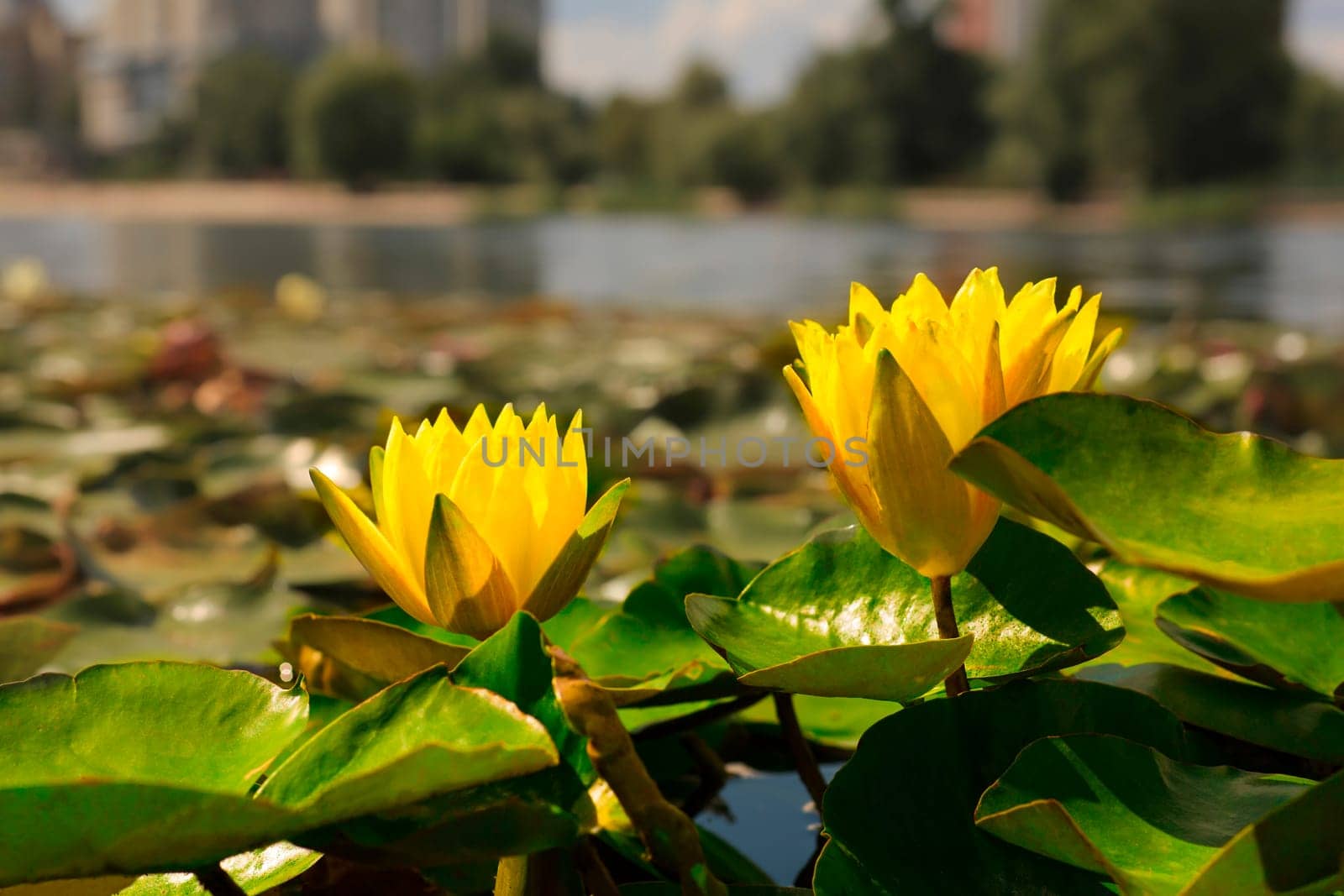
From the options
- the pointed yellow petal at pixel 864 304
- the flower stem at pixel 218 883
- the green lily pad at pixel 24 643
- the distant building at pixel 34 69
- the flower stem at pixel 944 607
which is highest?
the distant building at pixel 34 69

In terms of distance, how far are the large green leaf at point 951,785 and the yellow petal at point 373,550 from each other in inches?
3.7

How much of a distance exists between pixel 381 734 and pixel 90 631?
39 cm

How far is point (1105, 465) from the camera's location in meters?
0.19

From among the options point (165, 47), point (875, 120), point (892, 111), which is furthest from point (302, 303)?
point (165, 47)

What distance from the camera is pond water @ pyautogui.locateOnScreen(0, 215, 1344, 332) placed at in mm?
3641

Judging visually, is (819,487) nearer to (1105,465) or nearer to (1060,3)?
(1105,465)

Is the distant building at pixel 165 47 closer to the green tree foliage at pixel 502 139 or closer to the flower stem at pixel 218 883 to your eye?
the green tree foliage at pixel 502 139

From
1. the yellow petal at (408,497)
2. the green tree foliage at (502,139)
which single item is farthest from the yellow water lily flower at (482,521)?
the green tree foliage at (502,139)

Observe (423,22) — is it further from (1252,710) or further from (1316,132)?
(1252,710)

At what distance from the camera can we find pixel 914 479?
210 mm

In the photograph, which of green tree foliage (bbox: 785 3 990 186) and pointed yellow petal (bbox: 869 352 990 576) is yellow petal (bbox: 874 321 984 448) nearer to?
pointed yellow petal (bbox: 869 352 990 576)

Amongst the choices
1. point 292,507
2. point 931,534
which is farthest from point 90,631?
point 931,534

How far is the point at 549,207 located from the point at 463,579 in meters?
17.8

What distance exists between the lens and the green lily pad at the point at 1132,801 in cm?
20
